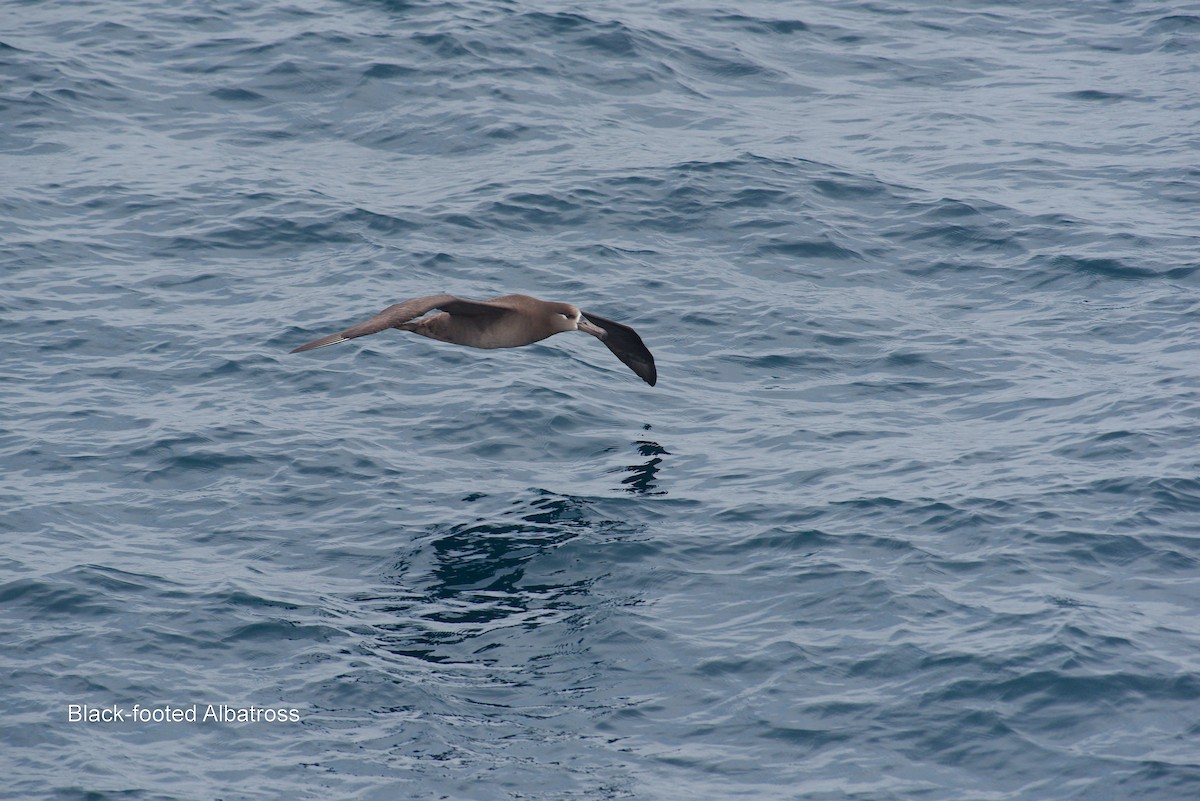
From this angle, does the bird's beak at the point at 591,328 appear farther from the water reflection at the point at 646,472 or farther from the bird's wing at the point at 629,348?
the water reflection at the point at 646,472

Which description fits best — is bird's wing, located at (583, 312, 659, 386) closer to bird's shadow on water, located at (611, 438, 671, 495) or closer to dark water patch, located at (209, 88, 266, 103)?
bird's shadow on water, located at (611, 438, 671, 495)

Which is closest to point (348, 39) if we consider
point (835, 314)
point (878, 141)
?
point (878, 141)

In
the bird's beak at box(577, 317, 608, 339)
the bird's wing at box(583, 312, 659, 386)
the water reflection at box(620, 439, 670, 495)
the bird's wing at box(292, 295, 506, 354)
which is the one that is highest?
the bird's wing at box(292, 295, 506, 354)

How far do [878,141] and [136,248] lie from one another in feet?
38.1

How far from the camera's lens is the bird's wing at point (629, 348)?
55.8ft

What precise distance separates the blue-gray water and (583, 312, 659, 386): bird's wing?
711 mm

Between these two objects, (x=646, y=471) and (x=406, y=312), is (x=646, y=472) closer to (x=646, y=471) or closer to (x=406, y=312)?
(x=646, y=471)

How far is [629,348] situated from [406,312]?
325cm

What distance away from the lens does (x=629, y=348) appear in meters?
17.3

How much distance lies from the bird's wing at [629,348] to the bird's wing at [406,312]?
1.36 meters

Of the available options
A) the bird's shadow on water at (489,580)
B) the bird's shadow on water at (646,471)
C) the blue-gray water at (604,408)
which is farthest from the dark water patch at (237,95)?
the bird's shadow on water at (489,580)

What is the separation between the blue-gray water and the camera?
41.0 ft
